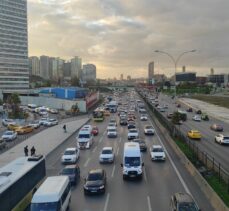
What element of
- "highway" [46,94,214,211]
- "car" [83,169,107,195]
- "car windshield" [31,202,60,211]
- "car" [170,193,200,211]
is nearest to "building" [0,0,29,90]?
"highway" [46,94,214,211]

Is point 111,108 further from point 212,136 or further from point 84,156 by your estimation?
point 84,156

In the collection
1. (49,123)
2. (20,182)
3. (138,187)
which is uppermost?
Answer: (20,182)

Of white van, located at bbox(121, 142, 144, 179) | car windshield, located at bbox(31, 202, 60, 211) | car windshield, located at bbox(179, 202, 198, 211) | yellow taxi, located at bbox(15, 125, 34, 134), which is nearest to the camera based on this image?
car windshield, located at bbox(31, 202, 60, 211)

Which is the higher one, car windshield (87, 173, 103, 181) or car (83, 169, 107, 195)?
car windshield (87, 173, 103, 181)

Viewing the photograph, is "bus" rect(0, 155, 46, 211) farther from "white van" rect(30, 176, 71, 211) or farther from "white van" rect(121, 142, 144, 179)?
"white van" rect(121, 142, 144, 179)

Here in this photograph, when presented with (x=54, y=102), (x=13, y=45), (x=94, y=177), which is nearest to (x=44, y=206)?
(x=94, y=177)

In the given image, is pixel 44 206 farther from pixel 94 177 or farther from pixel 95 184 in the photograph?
pixel 94 177

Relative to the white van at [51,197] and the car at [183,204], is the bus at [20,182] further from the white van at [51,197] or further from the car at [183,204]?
the car at [183,204]
